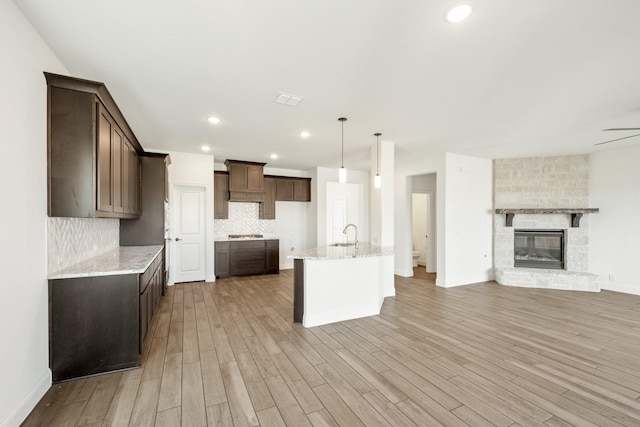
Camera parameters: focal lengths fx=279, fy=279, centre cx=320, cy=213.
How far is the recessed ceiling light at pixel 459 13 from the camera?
5.59 feet

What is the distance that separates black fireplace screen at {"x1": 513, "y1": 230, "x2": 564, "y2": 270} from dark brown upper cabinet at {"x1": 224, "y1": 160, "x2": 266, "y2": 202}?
5911 mm

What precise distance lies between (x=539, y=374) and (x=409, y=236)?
4.23m

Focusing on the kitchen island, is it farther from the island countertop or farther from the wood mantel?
the wood mantel

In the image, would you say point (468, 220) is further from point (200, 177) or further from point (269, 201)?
point (200, 177)

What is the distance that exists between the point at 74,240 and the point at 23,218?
1.02 m

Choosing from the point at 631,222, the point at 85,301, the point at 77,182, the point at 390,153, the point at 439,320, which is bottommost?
the point at 439,320

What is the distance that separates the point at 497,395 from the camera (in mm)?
2164

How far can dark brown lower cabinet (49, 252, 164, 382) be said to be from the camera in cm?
228

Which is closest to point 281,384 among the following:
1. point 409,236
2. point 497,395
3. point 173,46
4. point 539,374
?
point 497,395

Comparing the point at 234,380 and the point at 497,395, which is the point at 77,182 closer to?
the point at 234,380

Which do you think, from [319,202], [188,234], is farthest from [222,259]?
[319,202]

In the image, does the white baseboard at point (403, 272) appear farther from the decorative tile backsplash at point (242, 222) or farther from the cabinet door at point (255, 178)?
the cabinet door at point (255, 178)

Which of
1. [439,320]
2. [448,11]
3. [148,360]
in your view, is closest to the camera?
[448,11]

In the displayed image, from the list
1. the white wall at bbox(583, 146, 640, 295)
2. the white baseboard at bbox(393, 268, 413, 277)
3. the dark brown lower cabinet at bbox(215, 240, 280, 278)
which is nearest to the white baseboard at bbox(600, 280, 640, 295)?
the white wall at bbox(583, 146, 640, 295)
